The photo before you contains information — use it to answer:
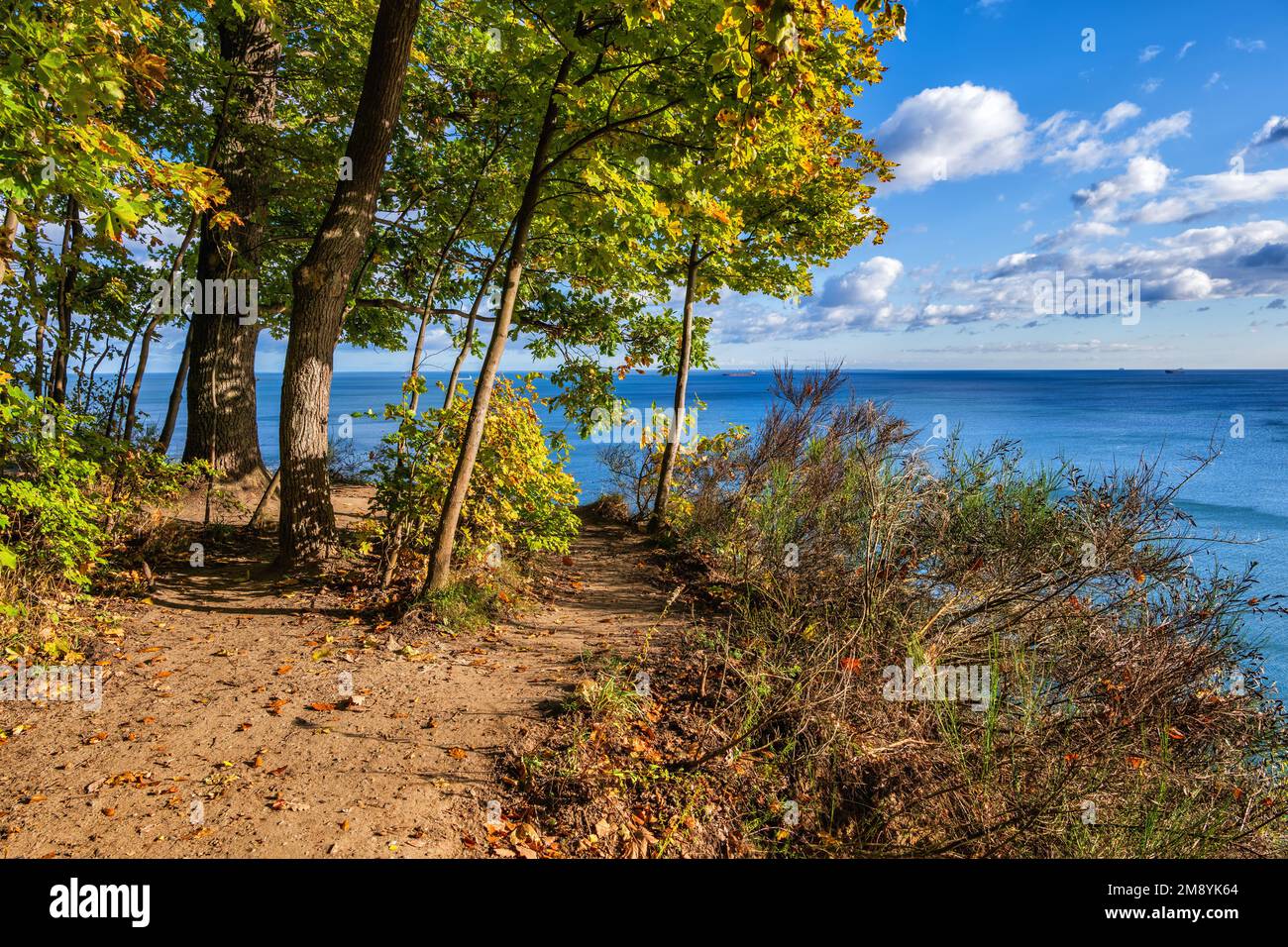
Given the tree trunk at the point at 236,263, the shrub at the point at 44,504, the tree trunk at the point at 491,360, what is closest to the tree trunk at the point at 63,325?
the tree trunk at the point at 236,263

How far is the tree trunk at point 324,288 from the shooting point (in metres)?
6.23

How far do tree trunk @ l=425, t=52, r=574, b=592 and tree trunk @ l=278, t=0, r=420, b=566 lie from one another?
168 cm

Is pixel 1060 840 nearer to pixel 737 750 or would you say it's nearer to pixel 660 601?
pixel 737 750

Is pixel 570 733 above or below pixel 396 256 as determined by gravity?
below

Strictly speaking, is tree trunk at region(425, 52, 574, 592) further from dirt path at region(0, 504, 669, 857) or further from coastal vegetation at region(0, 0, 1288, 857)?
dirt path at region(0, 504, 669, 857)

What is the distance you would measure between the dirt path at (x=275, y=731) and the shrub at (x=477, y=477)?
0.94 metres

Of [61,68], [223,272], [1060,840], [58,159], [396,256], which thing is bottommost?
[1060,840]

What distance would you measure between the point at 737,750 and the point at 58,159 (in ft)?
18.0

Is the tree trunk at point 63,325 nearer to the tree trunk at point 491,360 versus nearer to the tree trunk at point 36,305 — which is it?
the tree trunk at point 36,305

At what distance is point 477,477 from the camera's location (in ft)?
22.7

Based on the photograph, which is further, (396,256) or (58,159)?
(396,256)

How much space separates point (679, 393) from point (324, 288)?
6453 mm
